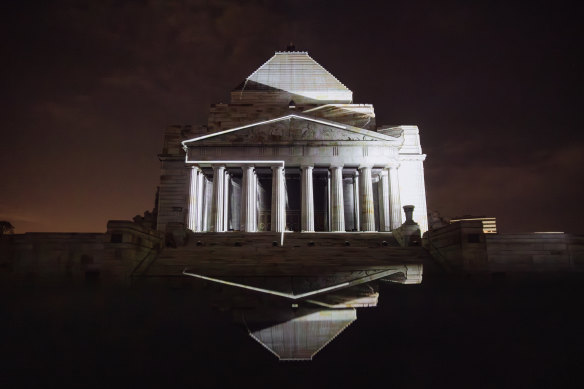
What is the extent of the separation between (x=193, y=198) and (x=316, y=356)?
109ft

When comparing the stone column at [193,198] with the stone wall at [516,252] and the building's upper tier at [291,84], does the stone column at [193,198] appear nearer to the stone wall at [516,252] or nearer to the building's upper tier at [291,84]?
the building's upper tier at [291,84]

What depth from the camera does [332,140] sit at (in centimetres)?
3609

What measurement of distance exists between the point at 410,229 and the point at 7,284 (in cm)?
2317

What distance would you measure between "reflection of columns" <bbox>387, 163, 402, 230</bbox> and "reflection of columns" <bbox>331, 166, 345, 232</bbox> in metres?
4.82

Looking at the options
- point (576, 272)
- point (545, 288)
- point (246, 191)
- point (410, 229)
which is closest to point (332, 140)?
point (246, 191)

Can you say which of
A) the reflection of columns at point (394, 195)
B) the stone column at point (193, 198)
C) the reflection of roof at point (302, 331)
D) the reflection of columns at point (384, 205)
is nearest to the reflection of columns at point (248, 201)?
the stone column at point (193, 198)

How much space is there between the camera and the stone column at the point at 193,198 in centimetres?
3619

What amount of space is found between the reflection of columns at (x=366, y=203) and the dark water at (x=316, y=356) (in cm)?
2532

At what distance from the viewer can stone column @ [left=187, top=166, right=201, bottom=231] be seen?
36.2 meters

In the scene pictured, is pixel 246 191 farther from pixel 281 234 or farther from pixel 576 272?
pixel 576 272

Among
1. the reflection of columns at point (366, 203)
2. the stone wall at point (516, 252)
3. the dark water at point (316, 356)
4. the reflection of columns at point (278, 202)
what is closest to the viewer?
the dark water at point (316, 356)

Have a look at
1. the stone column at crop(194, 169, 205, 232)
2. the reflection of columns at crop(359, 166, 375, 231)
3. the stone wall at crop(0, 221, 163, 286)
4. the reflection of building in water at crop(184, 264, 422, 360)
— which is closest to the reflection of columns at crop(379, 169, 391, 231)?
the reflection of columns at crop(359, 166, 375, 231)

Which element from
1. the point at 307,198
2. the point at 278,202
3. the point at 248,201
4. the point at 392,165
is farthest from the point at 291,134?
the point at 392,165

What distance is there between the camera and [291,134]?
3619cm
